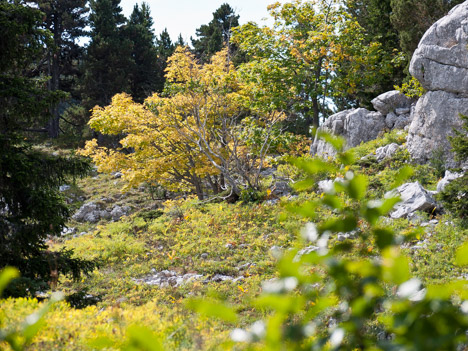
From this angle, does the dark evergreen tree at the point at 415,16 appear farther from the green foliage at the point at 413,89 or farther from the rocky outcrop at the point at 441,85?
the rocky outcrop at the point at 441,85

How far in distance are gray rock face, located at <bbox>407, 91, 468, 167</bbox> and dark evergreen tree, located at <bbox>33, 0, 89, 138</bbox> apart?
20.7 metres

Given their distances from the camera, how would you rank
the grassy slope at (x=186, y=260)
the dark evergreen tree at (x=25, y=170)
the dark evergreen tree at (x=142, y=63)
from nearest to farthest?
the grassy slope at (x=186, y=260), the dark evergreen tree at (x=25, y=170), the dark evergreen tree at (x=142, y=63)

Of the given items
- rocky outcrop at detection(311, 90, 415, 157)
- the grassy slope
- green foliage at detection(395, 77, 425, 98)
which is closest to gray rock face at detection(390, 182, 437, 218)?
the grassy slope

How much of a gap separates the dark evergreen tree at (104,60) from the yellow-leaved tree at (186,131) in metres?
13.3

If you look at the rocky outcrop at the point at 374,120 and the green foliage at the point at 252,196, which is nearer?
the green foliage at the point at 252,196

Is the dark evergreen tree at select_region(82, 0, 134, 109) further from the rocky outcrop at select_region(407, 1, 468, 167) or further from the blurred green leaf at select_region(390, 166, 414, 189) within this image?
the blurred green leaf at select_region(390, 166, 414, 189)

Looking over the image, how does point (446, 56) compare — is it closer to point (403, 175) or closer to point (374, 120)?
point (374, 120)

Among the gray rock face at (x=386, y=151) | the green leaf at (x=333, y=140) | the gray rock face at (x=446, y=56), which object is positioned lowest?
the gray rock face at (x=386, y=151)

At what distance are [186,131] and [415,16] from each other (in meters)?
9.35

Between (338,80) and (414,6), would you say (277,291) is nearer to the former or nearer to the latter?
(338,80)

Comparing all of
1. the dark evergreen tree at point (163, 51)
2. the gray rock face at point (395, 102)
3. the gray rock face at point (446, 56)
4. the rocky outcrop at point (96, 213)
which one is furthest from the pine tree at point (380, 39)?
the dark evergreen tree at point (163, 51)

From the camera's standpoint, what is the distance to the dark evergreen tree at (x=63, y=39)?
23.9 m

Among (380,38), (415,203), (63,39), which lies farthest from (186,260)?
(63,39)

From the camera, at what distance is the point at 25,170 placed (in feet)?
16.6
